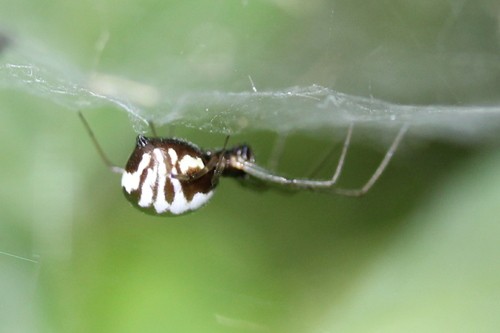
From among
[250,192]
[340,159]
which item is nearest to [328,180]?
[340,159]

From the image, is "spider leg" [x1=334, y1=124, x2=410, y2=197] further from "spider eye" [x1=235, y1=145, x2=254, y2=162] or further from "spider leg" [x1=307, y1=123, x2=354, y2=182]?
"spider eye" [x1=235, y1=145, x2=254, y2=162]

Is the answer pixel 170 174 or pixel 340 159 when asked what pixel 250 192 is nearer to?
pixel 340 159

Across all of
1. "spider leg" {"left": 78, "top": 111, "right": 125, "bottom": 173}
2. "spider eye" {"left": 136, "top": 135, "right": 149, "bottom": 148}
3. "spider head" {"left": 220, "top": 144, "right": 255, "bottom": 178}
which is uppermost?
"spider leg" {"left": 78, "top": 111, "right": 125, "bottom": 173}

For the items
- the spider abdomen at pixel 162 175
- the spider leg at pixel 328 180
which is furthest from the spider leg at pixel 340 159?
the spider abdomen at pixel 162 175

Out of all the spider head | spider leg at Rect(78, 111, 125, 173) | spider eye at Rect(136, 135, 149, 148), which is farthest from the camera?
spider leg at Rect(78, 111, 125, 173)

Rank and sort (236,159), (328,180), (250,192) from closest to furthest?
(236,159)
(328,180)
(250,192)

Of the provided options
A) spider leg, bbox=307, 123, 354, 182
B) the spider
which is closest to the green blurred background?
spider leg, bbox=307, 123, 354, 182

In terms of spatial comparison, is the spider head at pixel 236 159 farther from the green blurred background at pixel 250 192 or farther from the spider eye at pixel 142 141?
the spider eye at pixel 142 141
